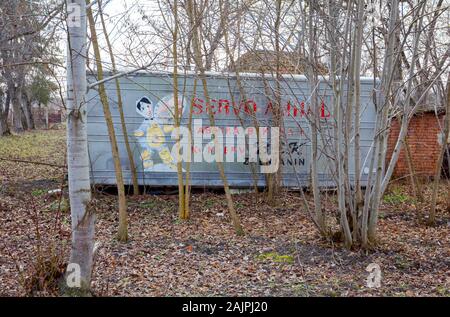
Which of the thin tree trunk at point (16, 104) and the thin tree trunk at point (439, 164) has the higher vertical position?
the thin tree trunk at point (16, 104)

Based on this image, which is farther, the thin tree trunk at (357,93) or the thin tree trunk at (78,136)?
the thin tree trunk at (357,93)

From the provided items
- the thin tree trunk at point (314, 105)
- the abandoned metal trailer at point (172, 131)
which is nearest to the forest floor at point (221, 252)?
the thin tree trunk at point (314, 105)

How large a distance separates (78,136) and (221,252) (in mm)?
3074

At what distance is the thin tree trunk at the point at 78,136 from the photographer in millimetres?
3539

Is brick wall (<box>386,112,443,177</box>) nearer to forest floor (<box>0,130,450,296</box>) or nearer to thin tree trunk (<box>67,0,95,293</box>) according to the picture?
forest floor (<box>0,130,450,296</box>)

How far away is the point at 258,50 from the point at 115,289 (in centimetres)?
414

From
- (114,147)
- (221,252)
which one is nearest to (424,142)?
(221,252)

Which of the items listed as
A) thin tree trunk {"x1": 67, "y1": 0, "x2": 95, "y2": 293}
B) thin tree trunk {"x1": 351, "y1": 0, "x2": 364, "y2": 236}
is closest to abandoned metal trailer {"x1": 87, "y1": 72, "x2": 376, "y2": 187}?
A: thin tree trunk {"x1": 351, "y1": 0, "x2": 364, "y2": 236}

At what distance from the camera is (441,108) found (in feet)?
34.0

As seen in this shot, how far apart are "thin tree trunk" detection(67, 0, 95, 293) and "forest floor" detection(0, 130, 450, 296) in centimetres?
16

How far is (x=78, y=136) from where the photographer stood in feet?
11.6

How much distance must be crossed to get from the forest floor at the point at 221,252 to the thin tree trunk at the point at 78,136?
0.52 feet

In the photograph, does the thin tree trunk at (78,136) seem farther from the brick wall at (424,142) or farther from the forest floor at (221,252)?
the brick wall at (424,142)
